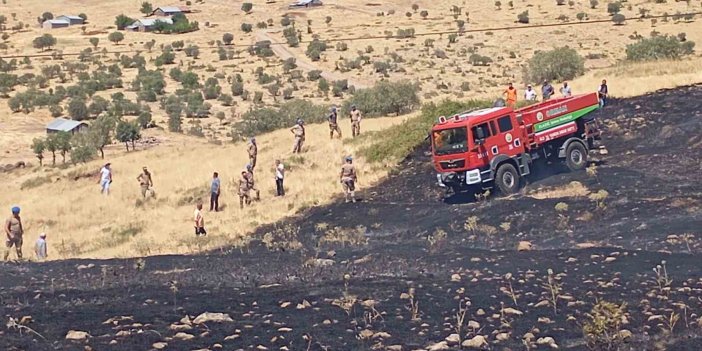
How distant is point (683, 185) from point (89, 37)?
6942 centimetres

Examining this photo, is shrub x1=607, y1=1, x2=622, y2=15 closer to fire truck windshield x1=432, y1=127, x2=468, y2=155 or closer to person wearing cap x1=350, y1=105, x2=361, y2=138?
person wearing cap x1=350, y1=105, x2=361, y2=138

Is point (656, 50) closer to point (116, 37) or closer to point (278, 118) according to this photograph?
point (278, 118)

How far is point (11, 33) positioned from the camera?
8756cm

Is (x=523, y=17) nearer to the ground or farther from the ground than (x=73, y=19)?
nearer to the ground

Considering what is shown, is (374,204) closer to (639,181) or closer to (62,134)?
(639,181)

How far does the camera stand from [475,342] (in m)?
12.4

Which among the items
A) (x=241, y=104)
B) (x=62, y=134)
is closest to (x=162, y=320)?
(x=62, y=134)

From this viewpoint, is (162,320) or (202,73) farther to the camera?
(202,73)

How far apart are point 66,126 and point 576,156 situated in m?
31.8

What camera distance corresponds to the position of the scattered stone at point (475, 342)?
12349 millimetres

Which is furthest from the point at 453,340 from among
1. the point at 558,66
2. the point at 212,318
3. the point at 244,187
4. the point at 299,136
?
the point at 558,66

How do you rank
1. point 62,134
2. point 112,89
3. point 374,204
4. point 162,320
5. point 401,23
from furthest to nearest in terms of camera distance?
point 401,23
point 112,89
point 62,134
point 374,204
point 162,320

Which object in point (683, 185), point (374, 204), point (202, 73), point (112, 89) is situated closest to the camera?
point (683, 185)

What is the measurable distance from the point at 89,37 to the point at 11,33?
8506 mm
